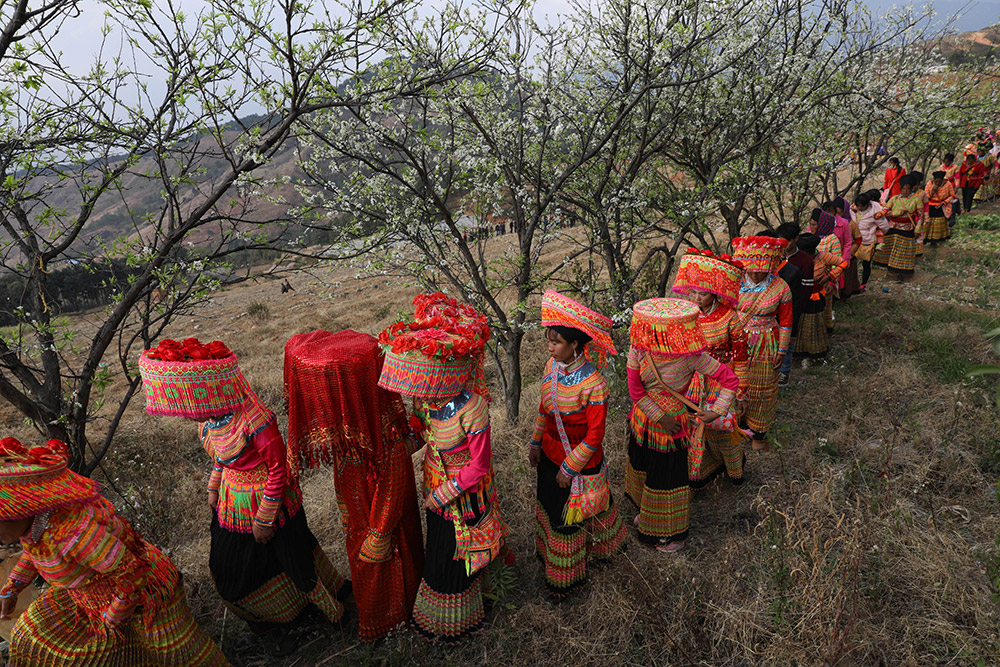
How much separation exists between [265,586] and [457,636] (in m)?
1.22

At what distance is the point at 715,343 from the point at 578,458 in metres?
1.69

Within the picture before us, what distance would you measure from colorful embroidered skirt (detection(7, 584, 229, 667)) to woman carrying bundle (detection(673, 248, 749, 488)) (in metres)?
3.43

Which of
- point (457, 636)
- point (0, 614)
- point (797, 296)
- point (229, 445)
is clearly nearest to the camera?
point (0, 614)

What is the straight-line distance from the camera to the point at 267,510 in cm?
299

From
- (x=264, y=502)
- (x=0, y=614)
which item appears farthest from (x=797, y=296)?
(x=0, y=614)

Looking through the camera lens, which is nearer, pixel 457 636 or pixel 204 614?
pixel 457 636

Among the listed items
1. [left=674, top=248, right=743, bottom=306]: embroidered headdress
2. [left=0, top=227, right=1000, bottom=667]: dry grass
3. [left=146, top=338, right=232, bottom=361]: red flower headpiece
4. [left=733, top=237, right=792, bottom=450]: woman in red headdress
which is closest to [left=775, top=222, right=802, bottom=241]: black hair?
[left=733, top=237, right=792, bottom=450]: woman in red headdress

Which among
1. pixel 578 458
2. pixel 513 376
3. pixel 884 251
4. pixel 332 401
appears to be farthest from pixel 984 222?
pixel 332 401

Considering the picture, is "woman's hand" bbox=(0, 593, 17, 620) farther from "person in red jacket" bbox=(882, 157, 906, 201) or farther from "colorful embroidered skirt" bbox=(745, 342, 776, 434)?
"person in red jacket" bbox=(882, 157, 906, 201)

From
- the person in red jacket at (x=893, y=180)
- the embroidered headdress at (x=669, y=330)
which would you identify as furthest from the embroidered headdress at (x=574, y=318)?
the person in red jacket at (x=893, y=180)

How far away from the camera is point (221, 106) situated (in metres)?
3.33

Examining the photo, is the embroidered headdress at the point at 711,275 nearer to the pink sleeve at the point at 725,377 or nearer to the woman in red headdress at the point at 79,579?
the pink sleeve at the point at 725,377

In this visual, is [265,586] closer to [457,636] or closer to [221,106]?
[457,636]

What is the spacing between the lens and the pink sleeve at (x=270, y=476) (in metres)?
2.98
